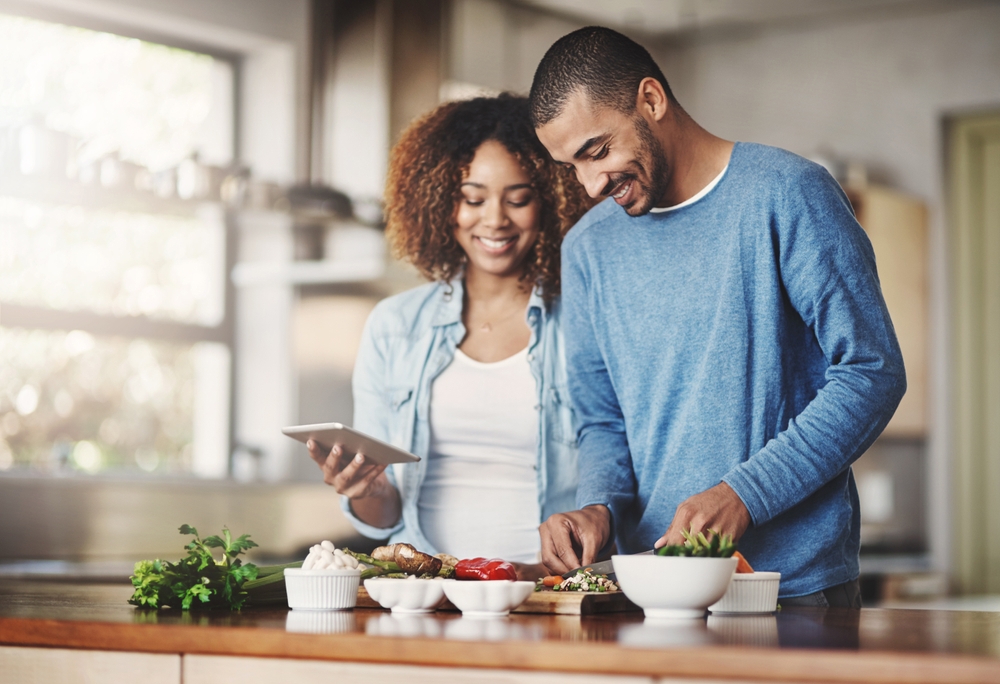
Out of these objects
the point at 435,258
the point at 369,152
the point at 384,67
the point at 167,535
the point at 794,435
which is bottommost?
the point at 167,535

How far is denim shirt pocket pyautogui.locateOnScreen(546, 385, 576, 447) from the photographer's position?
82.6 inches

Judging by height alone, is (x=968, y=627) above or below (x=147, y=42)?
below

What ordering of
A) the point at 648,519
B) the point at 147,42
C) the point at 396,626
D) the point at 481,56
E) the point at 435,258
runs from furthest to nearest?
the point at 481,56 < the point at 147,42 < the point at 435,258 < the point at 648,519 < the point at 396,626

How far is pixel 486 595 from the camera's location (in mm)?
1382

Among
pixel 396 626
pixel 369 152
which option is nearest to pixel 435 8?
pixel 369 152

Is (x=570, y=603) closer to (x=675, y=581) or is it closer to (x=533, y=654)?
(x=675, y=581)

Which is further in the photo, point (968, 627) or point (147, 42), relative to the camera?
point (147, 42)

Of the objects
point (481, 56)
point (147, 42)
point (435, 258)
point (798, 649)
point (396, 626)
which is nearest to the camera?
point (798, 649)

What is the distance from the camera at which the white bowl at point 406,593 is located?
4.74 feet

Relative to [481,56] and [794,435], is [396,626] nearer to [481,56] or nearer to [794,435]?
[794,435]

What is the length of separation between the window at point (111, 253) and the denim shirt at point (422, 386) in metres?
1.74

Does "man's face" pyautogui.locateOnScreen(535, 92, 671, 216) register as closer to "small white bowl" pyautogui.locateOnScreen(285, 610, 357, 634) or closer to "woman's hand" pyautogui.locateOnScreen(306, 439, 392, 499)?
"woman's hand" pyautogui.locateOnScreen(306, 439, 392, 499)

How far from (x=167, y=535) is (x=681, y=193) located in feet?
7.91

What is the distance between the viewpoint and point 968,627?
52.7 inches
